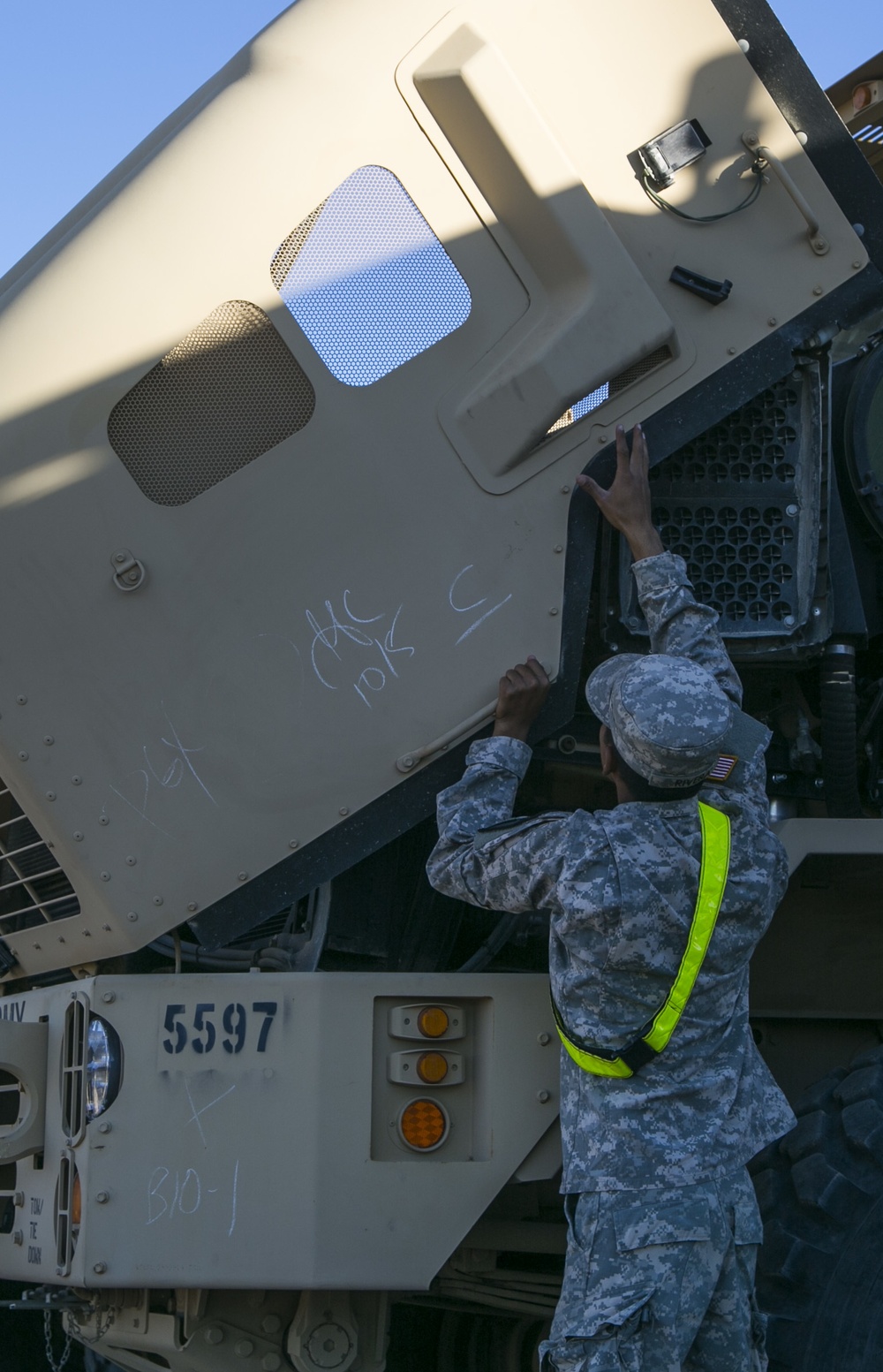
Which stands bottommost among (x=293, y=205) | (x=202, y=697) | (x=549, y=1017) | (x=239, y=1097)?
(x=549, y=1017)

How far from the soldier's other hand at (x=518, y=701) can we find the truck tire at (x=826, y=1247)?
0.99m

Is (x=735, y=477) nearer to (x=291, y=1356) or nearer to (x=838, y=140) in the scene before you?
(x=838, y=140)

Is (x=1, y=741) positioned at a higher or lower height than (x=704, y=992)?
higher

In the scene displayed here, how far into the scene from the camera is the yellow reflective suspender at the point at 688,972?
2484mm

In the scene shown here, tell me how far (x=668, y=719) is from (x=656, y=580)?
0.49 m

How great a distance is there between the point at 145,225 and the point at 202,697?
37.4 inches

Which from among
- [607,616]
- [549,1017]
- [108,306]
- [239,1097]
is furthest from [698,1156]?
[108,306]

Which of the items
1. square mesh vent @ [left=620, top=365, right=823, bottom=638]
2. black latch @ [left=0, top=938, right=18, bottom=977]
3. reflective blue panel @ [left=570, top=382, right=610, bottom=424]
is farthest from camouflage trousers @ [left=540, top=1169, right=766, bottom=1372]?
reflective blue panel @ [left=570, top=382, right=610, bottom=424]


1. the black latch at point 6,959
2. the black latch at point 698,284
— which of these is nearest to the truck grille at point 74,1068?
the black latch at point 6,959

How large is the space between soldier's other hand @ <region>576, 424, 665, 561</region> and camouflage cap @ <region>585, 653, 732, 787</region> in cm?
38

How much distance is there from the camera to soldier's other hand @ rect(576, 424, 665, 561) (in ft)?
9.56

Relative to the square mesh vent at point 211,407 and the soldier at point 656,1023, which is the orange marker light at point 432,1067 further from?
the square mesh vent at point 211,407

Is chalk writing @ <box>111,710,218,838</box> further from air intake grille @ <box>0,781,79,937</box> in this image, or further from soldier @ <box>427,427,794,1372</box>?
soldier @ <box>427,427,794,1372</box>

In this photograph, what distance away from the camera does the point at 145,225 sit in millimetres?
2846
